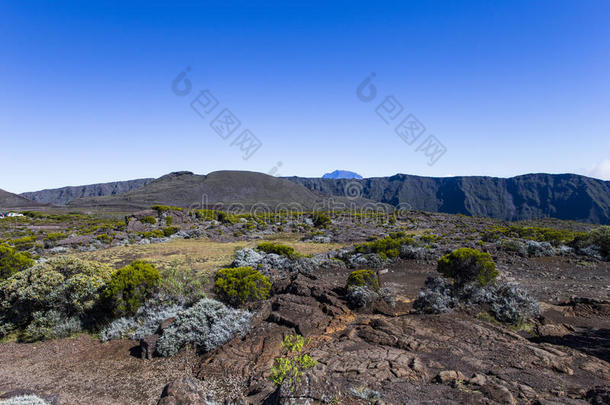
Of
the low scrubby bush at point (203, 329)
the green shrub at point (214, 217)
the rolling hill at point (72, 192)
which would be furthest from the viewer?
the rolling hill at point (72, 192)

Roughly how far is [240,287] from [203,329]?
1992mm

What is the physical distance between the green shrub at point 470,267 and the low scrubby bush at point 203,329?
687 centimetres

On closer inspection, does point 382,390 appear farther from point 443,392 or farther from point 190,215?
point 190,215

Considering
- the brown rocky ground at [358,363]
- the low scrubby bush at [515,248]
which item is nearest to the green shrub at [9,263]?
the brown rocky ground at [358,363]

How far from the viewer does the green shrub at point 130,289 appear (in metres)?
7.50

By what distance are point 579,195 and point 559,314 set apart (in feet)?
454

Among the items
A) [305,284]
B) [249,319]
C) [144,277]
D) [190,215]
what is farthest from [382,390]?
[190,215]

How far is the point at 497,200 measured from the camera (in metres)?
126

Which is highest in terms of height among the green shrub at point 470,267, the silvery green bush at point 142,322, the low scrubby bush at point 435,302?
the green shrub at point 470,267

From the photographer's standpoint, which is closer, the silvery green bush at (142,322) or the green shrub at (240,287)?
the silvery green bush at (142,322)

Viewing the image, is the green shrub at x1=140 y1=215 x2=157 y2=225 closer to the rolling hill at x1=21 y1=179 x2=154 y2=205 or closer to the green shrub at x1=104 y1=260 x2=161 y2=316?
the green shrub at x1=104 y1=260 x2=161 y2=316

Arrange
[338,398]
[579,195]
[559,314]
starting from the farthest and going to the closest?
[579,195], [559,314], [338,398]

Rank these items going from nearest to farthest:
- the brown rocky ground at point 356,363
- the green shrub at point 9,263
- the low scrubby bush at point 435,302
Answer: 1. the brown rocky ground at point 356,363
2. the low scrubby bush at point 435,302
3. the green shrub at point 9,263

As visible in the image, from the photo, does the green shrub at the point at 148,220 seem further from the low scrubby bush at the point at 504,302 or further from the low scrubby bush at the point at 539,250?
the low scrubby bush at the point at 539,250
